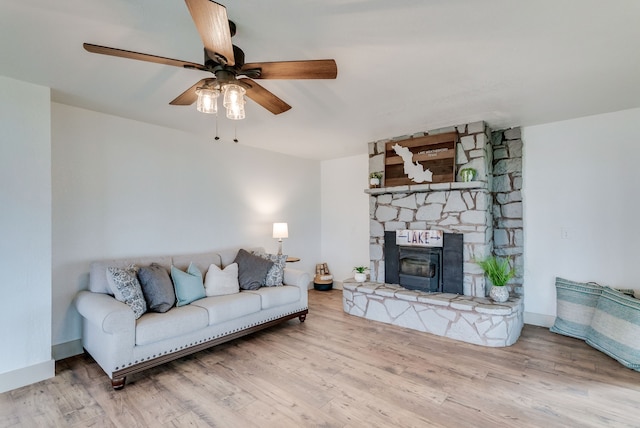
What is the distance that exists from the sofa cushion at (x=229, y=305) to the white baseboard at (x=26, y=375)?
1.21 m

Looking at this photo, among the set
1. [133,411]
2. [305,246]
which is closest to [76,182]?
[133,411]

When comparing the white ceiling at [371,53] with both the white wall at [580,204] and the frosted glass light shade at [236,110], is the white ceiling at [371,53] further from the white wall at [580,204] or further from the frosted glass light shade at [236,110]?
the frosted glass light shade at [236,110]

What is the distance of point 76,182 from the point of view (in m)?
3.09

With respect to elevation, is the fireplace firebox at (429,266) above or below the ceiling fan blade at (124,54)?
below

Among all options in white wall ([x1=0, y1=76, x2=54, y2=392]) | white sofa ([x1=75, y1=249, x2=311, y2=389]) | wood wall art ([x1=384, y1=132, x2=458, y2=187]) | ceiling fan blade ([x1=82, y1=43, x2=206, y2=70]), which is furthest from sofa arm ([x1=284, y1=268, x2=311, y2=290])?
ceiling fan blade ([x1=82, y1=43, x2=206, y2=70])

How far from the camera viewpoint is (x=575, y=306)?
11.2ft

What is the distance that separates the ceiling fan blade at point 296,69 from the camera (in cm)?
168

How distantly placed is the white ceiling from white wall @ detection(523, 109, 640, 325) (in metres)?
0.33

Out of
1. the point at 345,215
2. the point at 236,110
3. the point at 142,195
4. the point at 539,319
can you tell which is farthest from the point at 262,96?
the point at 539,319

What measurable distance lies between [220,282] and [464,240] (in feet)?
9.67

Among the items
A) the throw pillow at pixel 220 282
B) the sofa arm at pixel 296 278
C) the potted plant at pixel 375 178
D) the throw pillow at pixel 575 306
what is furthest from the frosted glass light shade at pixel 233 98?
the throw pillow at pixel 575 306

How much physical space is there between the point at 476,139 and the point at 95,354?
4.54m

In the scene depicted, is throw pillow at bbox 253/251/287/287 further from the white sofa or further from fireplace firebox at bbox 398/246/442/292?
fireplace firebox at bbox 398/246/442/292

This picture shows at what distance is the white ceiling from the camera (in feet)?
5.49
